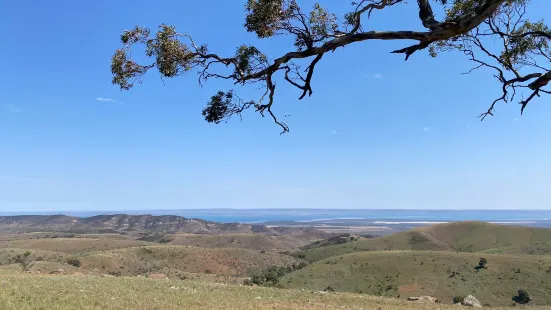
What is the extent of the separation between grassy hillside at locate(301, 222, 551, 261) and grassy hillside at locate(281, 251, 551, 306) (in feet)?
129

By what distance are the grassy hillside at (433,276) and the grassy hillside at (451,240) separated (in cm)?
3933

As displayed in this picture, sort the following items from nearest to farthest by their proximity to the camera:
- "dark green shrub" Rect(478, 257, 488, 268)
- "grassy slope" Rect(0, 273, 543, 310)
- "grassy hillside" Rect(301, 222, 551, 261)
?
"grassy slope" Rect(0, 273, 543, 310) < "dark green shrub" Rect(478, 257, 488, 268) < "grassy hillside" Rect(301, 222, 551, 261)

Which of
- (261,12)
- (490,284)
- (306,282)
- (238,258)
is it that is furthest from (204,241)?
(261,12)

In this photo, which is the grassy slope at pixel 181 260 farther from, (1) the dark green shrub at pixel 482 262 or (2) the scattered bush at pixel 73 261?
(1) the dark green shrub at pixel 482 262

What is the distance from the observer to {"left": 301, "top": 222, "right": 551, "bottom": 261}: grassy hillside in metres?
127

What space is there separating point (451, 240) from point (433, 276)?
75.2 meters

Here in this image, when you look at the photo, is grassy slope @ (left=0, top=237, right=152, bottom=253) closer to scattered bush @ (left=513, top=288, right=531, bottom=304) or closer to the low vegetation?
the low vegetation

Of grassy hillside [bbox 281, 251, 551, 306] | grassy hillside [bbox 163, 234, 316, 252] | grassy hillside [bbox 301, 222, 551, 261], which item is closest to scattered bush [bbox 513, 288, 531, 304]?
grassy hillside [bbox 281, 251, 551, 306]

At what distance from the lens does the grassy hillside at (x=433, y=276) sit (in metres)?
65.9

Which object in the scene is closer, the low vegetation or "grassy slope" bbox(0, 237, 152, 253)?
the low vegetation

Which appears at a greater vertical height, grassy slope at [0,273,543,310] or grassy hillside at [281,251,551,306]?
grassy slope at [0,273,543,310]

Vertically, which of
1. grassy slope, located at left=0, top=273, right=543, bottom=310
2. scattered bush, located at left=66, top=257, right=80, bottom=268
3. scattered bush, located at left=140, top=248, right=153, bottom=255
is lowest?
scattered bush, located at left=140, top=248, right=153, bottom=255

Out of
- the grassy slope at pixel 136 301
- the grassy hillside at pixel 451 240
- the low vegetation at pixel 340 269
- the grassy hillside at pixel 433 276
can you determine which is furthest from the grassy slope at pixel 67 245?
the grassy slope at pixel 136 301

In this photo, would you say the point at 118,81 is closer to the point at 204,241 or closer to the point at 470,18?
the point at 470,18
